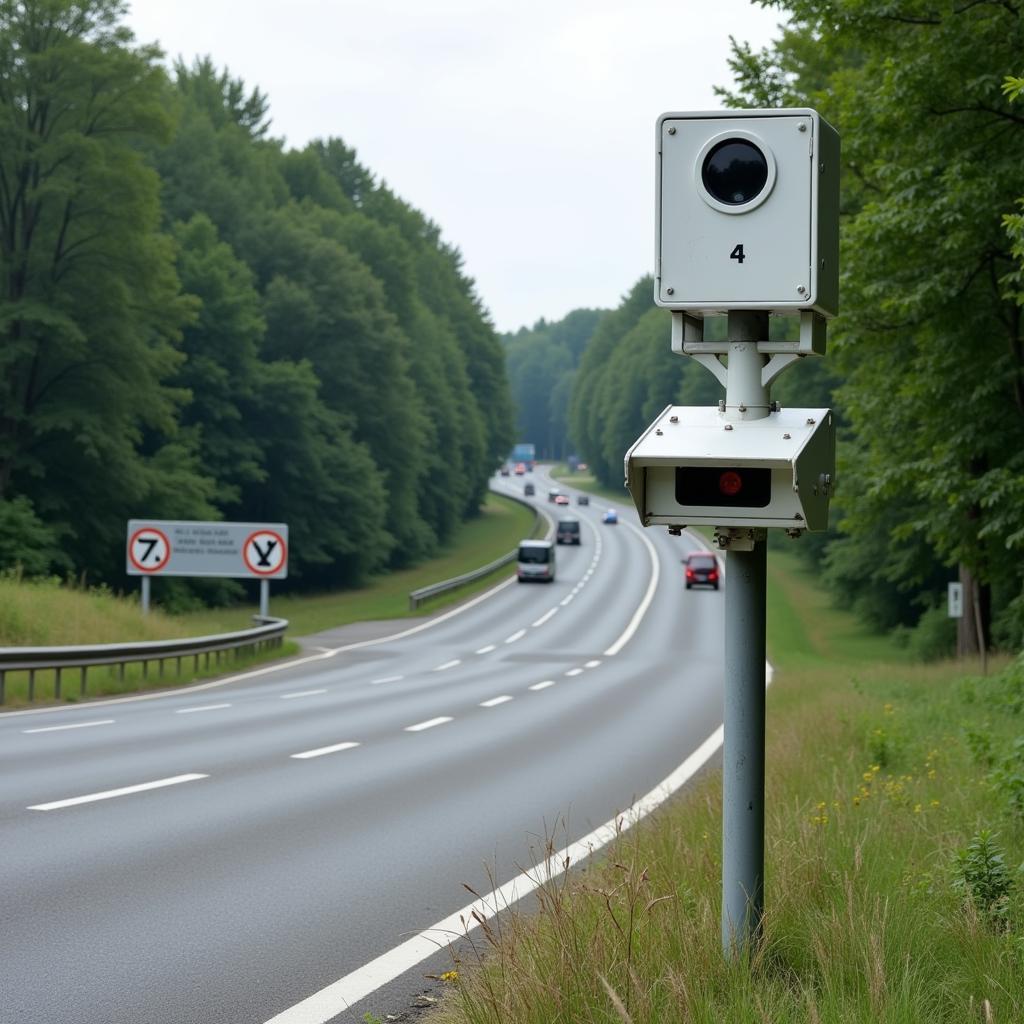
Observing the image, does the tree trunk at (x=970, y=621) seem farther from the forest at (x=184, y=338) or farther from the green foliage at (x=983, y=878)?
the forest at (x=184, y=338)

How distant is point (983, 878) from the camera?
564cm

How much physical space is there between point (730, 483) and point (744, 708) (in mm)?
711

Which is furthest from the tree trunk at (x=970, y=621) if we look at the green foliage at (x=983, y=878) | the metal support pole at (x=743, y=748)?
the metal support pole at (x=743, y=748)

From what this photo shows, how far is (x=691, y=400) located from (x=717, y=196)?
94.2 m

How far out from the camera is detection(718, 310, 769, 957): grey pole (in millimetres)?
4645

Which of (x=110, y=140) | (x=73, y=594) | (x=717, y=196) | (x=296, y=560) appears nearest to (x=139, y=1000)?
(x=717, y=196)

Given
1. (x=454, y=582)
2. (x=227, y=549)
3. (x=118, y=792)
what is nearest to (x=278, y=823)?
(x=118, y=792)

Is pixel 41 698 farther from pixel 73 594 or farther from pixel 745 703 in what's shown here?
pixel 745 703

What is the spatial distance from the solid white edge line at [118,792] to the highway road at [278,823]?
0.05 meters

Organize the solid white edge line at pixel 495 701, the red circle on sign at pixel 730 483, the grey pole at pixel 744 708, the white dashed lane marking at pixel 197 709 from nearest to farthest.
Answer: the red circle on sign at pixel 730 483, the grey pole at pixel 744 708, the white dashed lane marking at pixel 197 709, the solid white edge line at pixel 495 701

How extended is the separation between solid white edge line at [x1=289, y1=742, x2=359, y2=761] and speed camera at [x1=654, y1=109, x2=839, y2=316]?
397 inches

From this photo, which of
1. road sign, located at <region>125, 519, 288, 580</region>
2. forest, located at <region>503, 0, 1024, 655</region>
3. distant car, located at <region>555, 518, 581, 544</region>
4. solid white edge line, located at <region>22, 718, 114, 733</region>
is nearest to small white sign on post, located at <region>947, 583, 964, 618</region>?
forest, located at <region>503, 0, 1024, 655</region>

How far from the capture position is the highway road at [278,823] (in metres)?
6.18

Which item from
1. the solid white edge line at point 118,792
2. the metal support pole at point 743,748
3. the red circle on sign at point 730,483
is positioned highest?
the red circle on sign at point 730,483
